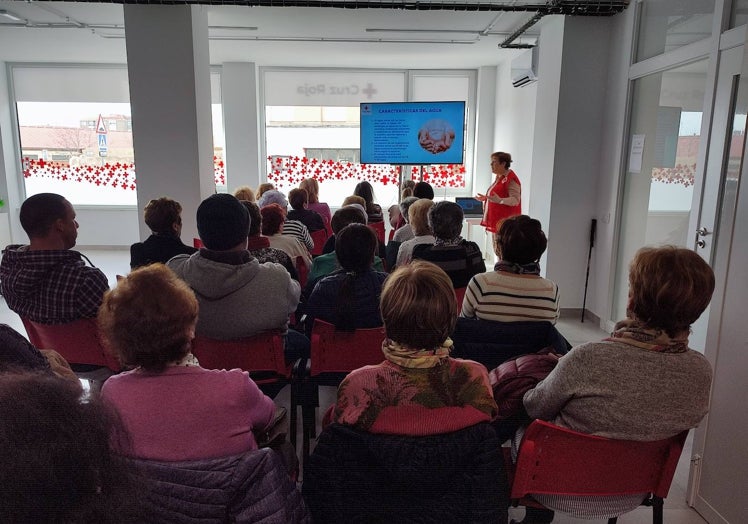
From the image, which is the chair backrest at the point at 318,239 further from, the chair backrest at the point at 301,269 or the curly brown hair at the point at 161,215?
the curly brown hair at the point at 161,215

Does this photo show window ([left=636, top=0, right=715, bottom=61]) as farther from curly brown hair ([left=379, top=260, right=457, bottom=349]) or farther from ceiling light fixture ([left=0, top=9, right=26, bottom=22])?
ceiling light fixture ([left=0, top=9, right=26, bottom=22])

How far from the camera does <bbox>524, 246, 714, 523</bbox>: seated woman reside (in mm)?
1360

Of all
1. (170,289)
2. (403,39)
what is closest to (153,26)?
(403,39)

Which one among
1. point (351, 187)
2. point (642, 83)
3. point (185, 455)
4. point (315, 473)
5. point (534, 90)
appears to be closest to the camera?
point (185, 455)

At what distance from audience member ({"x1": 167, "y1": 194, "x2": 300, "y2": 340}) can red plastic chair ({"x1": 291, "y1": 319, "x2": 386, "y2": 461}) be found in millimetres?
211

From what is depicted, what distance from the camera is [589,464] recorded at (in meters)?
1.42

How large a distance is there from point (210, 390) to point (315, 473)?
0.32 m

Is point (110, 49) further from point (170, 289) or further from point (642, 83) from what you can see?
point (170, 289)

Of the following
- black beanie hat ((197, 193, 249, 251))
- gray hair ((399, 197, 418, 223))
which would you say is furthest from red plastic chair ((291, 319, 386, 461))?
gray hair ((399, 197, 418, 223))

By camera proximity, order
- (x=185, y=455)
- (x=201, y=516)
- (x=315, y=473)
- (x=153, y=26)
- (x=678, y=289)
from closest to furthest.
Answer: (x=201, y=516)
(x=185, y=455)
(x=315, y=473)
(x=678, y=289)
(x=153, y=26)

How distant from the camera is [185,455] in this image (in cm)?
111

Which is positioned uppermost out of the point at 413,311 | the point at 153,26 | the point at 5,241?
the point at 153,26

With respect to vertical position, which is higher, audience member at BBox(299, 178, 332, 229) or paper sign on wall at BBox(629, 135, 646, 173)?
paper sign on wall at BBox(629, 135, 646, 173)

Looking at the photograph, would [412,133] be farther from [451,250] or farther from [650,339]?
[650,339]
